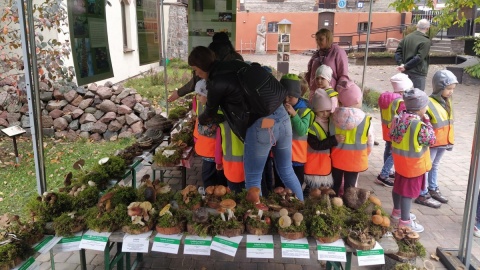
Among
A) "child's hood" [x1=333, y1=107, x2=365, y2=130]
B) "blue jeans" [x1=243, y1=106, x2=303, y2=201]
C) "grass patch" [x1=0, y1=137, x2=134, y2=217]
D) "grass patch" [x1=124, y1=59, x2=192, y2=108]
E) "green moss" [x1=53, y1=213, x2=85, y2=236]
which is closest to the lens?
"green moss" [x1=53, y1=213, x2=85, y2=236]

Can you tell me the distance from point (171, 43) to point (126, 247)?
56.3 feet

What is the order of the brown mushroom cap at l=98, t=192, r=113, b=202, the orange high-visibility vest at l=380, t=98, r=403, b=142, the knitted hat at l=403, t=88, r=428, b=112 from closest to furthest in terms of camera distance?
the brown mushroom cap at l=98, t=192, r=113, b=202
the knitted hat at l=403, t=88, r=428, b=112
the orange high-visibility vest at l=380, t=98, r=403, b=142

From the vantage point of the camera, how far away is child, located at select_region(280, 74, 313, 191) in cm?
335

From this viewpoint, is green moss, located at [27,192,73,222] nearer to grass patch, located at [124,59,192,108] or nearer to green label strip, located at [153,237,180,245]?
green label strip, located at [153,237,180,245]

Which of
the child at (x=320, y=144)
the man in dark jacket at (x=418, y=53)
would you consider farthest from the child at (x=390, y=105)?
the man in dark jacket at (x=418, y=53)

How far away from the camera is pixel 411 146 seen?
3.34m

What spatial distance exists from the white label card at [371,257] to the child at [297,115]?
139 cm

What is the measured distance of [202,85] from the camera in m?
3.56

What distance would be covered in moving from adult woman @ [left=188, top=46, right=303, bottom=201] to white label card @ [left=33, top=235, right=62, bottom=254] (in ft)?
4.48

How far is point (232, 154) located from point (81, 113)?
516cm

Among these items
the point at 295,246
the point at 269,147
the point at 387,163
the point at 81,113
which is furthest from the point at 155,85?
the point at 295,246

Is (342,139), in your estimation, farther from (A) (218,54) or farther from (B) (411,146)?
(A) (218,54)

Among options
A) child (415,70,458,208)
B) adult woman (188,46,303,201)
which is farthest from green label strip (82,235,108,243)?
child (415,70,458,208)

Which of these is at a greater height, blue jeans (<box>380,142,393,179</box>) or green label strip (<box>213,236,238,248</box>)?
green label strip (<box>213,236,238,248</box>)
